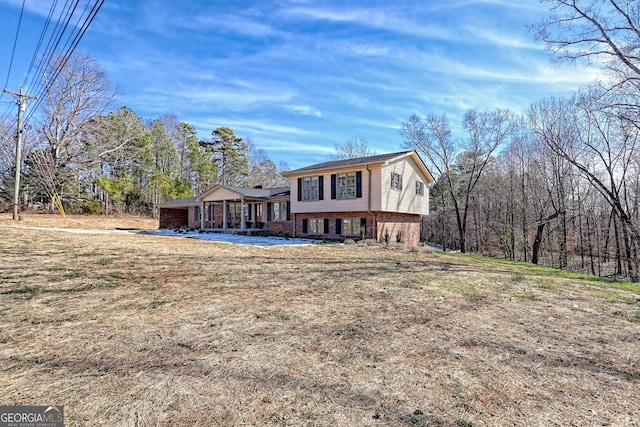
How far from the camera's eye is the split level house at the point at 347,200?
16.8 meters

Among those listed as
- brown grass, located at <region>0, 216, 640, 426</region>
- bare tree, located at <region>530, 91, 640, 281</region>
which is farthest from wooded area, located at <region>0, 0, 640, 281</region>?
brown grass, located at <region>0, 216, 640, 426</region>

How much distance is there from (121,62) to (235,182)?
29.5 metres

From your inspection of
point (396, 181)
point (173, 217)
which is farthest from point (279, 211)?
point (173, 217)

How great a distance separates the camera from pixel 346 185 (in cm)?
1750

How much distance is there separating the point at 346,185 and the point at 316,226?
10.4ft

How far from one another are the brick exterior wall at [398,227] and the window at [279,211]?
668 cm

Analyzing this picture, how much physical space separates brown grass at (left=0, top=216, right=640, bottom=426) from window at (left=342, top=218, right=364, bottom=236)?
10630mm

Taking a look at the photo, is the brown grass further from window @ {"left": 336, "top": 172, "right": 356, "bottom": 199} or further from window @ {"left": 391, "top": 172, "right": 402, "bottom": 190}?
window @ {"left": 391, "top": 172, "right": 402, "bottom": 190}

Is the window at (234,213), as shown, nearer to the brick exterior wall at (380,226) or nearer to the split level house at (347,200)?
the split level house at (347,200)

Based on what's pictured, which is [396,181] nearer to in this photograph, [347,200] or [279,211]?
Result: [347,200]

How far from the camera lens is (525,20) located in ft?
38.0

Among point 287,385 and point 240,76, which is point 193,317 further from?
point 240,76

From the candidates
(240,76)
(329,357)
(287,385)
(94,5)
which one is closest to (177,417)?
(287,385)

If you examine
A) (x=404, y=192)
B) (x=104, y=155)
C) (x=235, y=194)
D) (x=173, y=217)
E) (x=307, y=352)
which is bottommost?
(x=307, y=352)
